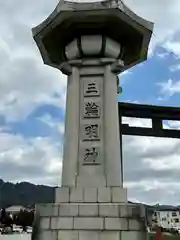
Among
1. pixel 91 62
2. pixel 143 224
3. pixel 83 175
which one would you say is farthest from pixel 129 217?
pixel 91 62

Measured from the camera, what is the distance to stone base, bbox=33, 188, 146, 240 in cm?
→ 729

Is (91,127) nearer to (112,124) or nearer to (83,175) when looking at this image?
(112,124)

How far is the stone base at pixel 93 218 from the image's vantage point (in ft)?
23.9

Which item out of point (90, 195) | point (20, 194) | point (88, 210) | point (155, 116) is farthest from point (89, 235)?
point (20, 194)

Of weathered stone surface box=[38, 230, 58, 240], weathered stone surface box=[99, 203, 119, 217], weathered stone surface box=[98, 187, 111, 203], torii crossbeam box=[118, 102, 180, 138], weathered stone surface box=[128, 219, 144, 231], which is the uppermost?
torii crossbeam box=[118, 102, 180, 138]

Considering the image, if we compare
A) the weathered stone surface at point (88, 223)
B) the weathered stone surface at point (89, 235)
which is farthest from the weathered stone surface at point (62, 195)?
the weathered stone surface at point (89, 235)

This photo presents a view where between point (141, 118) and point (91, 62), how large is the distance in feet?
24.9

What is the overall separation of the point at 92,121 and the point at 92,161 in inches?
36.1

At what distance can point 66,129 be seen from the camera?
843cm

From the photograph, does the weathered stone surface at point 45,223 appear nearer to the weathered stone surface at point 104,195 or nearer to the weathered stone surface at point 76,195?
the weathered stone surface at point 76,195

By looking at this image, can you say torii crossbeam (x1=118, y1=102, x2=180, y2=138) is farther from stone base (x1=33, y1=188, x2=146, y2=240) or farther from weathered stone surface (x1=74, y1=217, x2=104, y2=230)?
weathered stone surface (x1=74, y1=217, x2=104, y2=230)

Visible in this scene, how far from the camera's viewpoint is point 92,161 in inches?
317

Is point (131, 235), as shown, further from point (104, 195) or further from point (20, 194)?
point (20, 194)

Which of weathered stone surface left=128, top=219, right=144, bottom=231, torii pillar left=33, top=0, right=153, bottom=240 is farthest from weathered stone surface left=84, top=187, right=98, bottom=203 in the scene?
weathered stone surface left=128, top=219, right=144, bottom=231
